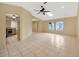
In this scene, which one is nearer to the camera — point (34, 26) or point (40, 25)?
point (34, 26)

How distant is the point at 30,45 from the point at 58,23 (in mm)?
1254

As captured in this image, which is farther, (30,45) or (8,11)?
(30,45)

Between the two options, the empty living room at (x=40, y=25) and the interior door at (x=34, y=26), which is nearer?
the empty living room at (x=40, y=25)

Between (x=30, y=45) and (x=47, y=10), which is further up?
(x=47, y=10)

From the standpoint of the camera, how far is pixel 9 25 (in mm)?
2492

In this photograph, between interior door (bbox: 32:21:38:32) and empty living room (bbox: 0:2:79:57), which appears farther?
interior door (bbox: 32:21:38:32)

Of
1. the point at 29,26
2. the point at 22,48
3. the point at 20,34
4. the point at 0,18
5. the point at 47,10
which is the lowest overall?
the point at 22,48

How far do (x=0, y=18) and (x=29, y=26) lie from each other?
2.74 ft

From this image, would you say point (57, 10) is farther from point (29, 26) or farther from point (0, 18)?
point (0, 18)

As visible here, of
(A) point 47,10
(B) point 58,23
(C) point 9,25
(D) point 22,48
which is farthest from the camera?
(D) point 22,48

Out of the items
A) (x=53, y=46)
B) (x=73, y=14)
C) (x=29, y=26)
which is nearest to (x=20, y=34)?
(x=29, y=26)

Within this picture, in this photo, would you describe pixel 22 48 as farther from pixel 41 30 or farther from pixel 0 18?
pixel 0 18

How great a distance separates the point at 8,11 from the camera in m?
2.38

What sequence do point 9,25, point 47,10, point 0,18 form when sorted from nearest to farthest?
1. point 0,18
2. point 47,10
3. point 9,25
